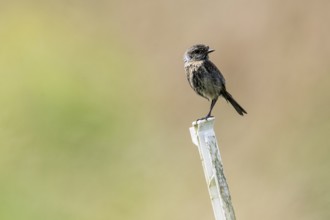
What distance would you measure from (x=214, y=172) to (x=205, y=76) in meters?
2.60

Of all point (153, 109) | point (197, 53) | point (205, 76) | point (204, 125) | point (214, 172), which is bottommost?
point (214, 172)

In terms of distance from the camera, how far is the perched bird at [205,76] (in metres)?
7.20

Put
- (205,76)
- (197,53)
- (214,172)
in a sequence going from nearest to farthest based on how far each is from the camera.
Result: (214,172) → (205,76) → (197,53)

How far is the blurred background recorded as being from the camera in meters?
11.5

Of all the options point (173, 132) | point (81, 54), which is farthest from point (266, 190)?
point (81, 54)

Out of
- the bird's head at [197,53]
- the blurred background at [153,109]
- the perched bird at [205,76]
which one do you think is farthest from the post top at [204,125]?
the blurred background at [153,109]

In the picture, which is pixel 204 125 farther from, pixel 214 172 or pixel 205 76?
pixel 205 76

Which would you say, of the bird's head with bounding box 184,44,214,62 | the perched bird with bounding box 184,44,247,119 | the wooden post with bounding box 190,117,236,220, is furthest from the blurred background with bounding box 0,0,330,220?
the wooden post with bounding box 190,117,236,220

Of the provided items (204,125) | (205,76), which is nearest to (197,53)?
(205,76)

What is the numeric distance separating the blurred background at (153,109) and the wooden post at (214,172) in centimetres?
575

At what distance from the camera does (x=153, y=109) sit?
1410cm

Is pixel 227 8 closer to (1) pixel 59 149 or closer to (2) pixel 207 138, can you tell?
(1) pixel 59 149

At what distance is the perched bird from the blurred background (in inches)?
138

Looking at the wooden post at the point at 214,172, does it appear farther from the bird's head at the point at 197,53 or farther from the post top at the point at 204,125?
the bird's head at the point at 197,53
